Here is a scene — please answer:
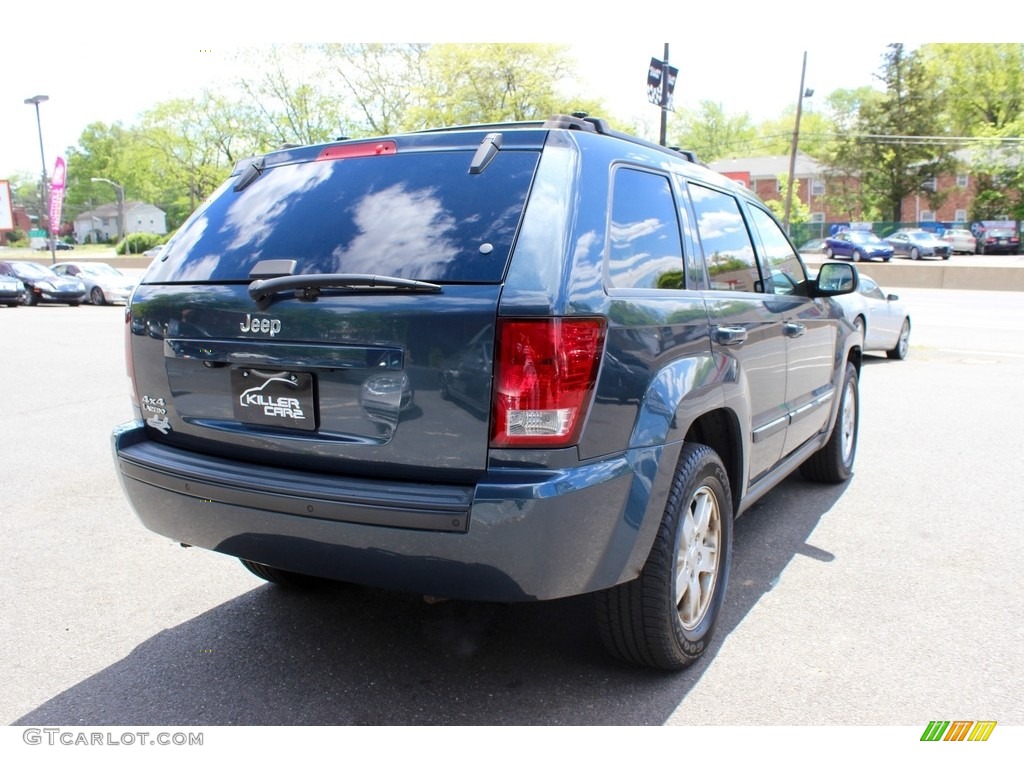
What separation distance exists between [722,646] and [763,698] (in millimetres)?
424

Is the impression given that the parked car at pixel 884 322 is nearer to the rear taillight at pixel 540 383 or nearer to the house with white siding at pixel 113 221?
the rear taillight at pixel 540 383

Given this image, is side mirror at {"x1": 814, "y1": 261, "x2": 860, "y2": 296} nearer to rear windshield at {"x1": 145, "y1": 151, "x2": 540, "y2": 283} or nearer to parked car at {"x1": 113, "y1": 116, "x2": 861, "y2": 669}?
parked car at {"x1": 113, "y1": 116, "x2": 861, "y2": 669}

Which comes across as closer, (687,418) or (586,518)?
(586,518)

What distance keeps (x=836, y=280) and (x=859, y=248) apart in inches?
1605

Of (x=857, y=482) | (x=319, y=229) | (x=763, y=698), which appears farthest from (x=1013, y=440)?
(x=319, y=229)

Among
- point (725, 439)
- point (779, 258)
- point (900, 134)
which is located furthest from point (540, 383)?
point (900, 134)

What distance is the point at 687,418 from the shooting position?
9.55ft

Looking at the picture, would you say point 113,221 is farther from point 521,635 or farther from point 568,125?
point 568,125

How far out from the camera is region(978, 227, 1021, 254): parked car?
4775 centimetres

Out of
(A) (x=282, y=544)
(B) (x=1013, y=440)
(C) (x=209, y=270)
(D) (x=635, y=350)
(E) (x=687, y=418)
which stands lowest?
(B) (x=1013, y=440)

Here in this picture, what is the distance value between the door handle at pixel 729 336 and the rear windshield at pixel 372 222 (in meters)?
1.03

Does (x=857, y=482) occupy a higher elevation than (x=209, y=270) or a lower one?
lower

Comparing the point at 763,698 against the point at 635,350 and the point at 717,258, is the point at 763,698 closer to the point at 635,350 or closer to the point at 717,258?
the point at 635,350
